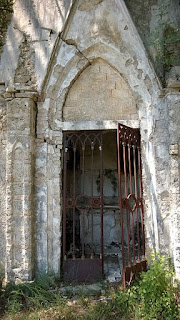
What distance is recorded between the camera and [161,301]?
3783 mm

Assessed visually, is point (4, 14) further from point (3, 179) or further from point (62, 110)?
point (3, 179)

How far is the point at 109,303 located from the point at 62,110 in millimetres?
3522

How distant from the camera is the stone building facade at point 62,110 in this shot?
5035mm

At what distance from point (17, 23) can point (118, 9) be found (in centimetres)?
205

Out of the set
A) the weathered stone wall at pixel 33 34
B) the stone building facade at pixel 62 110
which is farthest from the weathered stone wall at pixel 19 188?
the weathered stone wall at pixel 33 34

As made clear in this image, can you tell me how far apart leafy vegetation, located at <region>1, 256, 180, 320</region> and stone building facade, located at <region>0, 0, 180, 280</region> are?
1.98ft

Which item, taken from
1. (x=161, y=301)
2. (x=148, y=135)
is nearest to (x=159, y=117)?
(x=148, y=135)

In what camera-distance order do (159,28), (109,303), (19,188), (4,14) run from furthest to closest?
(4,14) → (159,28) → (19,188) → (109,303)

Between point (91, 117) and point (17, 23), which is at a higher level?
point (17, 23)

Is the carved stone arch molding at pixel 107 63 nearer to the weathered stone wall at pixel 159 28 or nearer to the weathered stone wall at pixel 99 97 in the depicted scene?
the weathered stone wall at pixel 99 97

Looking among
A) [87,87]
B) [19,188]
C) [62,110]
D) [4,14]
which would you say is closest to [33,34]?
[4,14]

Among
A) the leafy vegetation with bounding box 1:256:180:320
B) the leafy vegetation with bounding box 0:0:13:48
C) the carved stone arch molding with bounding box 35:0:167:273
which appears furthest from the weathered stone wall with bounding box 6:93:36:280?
the leafy vegetation with bounding box 0:0:13:48

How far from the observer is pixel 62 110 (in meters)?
5.67

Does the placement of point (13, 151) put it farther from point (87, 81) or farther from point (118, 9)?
point (118, 9)
